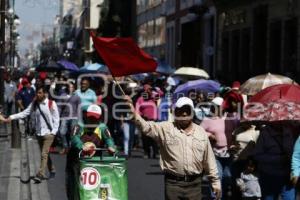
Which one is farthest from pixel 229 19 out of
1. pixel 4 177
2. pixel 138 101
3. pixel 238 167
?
pixel 238 167

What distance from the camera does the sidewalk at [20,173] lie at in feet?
43.9

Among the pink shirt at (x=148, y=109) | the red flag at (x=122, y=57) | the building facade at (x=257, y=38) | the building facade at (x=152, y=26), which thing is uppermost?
the building facade at (x=152, y=26)

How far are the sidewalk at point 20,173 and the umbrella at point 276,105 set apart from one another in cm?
377

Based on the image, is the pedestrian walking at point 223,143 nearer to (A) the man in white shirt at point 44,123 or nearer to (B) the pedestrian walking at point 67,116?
(A) the man in white shirt at point 44,123

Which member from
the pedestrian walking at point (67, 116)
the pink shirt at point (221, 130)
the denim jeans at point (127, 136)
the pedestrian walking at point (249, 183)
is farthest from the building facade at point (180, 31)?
the pedestrian walking at point (249, 183)

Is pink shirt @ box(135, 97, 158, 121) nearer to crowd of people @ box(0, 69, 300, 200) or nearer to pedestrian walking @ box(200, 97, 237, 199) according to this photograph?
crowd of people @ box(0, 69, 300, 200)

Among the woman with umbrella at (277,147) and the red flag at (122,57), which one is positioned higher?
the red flag at (122,57)

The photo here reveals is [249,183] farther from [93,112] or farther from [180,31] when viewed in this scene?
[180,31]

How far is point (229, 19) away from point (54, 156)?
22681mm

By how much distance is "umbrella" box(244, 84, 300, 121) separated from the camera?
33.6 feet

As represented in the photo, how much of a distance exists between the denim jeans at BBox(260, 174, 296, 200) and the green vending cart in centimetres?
153

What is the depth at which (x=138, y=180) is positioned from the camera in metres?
15.9

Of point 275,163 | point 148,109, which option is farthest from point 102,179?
point 148,109

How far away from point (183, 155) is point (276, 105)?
2029 mm
